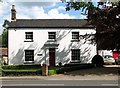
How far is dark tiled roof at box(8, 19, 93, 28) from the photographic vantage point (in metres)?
45.6

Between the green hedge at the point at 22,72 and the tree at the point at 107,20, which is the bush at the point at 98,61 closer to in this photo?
the tree at the point at 107,20

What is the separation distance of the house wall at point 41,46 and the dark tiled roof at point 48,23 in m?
0.61

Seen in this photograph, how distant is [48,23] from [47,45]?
12.2 ft

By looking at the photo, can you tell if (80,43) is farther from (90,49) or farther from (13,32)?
(13,32)

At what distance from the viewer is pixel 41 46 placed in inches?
1785

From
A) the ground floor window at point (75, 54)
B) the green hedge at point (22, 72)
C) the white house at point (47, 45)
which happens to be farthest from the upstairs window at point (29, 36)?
the green hedge at point (22, 72)

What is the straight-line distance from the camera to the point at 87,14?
30781mm

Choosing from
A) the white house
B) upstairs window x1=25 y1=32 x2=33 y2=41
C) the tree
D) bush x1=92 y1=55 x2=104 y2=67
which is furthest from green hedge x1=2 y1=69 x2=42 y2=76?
upstairs window x1=25 y1=32 x2=33 y2=41

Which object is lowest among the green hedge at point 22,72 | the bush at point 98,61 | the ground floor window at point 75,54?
the green hedge at point 22,72

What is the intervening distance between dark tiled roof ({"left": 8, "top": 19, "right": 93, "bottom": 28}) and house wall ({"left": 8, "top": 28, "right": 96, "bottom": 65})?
0.61 m

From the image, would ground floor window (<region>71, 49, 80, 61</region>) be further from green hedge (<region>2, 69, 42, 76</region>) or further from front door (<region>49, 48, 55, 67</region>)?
green hedge (<region>2, 69, 42, 76</region>)

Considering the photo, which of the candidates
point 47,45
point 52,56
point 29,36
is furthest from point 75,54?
point 29,36

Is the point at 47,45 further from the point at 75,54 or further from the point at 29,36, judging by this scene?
the point at 75,54

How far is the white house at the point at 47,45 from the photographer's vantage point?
45.2 meters
